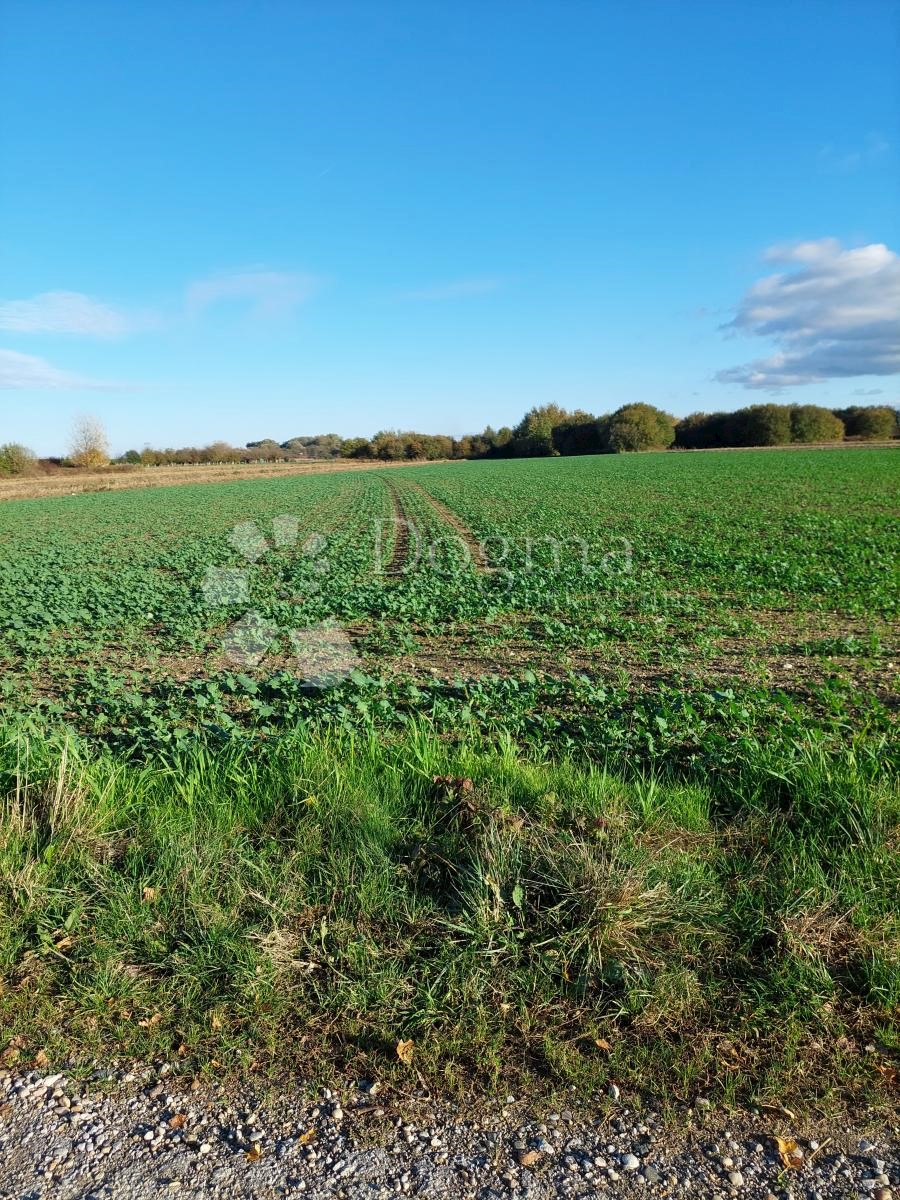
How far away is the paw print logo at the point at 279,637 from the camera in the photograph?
29.9 feet

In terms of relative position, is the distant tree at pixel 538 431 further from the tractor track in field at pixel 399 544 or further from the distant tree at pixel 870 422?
the tractor track in field at pixel 399 544

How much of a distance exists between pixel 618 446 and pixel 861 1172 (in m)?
119

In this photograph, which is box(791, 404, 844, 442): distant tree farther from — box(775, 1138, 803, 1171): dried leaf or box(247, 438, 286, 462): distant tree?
box(775, 1138, 803, 1171): dried leaf

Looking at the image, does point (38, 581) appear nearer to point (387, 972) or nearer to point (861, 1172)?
Result: point (387, 972)

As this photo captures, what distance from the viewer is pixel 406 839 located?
3.99 metres

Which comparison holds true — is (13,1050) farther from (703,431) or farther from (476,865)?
(703,431)

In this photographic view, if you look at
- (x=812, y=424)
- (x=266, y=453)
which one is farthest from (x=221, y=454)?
(x=812, y=424)

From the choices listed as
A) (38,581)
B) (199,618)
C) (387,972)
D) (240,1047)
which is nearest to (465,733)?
(387,972)

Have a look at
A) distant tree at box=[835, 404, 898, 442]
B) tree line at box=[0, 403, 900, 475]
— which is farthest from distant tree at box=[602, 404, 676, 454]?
distant tree at box=[835, 404, 898, 442]

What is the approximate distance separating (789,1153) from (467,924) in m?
1.53

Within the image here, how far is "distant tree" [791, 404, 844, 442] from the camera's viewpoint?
107375mm

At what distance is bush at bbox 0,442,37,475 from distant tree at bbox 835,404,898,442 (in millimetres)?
117462

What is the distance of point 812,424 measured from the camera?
107812 mm

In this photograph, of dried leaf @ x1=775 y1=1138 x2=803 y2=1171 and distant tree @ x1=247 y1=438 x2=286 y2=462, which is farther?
distant tree @ x1=247 y1=438 x2=286 y2=462
